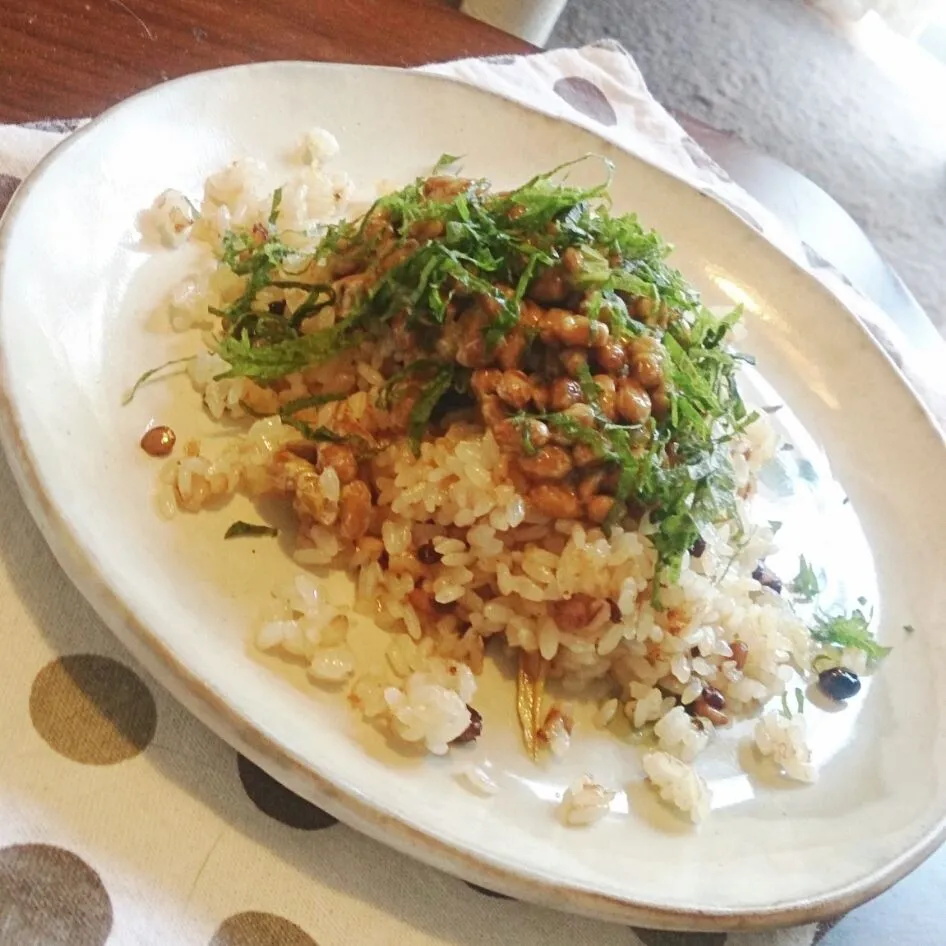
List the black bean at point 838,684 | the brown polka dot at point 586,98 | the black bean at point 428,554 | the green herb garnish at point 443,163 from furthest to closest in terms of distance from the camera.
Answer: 1. the brown polka dot at point 586,98
2. the green herb garnish at point 443,163
3. the black bean at point 838,684
4. the black bean at point 428,554

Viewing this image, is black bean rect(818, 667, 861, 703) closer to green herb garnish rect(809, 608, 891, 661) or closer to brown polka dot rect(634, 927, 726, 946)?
green herb garnish rect(809, 608, 891, 661)

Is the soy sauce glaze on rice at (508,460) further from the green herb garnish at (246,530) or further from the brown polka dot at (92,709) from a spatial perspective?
the brown polka dot at (92,709)

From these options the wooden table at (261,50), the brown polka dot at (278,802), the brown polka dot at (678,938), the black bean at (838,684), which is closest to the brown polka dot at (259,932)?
the brown polka dot at (278,802)

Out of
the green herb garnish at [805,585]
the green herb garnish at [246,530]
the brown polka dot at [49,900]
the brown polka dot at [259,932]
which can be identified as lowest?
the brown polka dot at [49,900]

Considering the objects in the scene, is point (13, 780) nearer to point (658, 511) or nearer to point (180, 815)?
point (180, 815)

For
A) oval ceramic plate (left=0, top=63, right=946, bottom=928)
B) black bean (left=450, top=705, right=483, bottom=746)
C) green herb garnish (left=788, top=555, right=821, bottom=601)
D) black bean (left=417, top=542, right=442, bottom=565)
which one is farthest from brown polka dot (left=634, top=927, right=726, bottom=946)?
green herb garnish (left=788, top=555, right=821, bottom=601)

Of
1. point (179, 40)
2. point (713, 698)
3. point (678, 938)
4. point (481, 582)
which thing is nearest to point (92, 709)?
point (481, 582)

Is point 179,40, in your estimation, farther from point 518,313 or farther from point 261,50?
point 518,313
